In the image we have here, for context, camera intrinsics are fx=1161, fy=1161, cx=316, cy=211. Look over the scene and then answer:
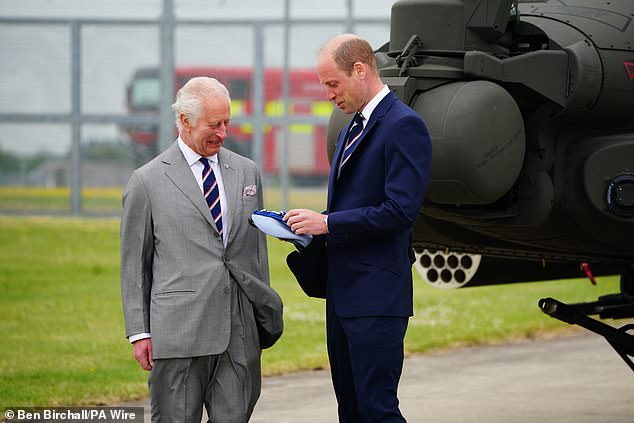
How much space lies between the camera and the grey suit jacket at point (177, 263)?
4195 mm

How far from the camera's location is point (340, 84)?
166 inches

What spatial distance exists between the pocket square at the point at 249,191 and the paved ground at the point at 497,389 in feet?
8.94

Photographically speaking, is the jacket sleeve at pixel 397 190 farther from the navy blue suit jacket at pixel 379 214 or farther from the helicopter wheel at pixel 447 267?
the helicopter wheel at pixel 447 267

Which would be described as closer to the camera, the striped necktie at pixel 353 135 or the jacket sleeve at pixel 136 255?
the jacket sleeve at pixel 136 255

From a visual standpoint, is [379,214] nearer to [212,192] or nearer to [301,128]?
[212,192]

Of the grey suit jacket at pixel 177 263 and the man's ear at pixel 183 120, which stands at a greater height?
the man's ear at pixel 183 120

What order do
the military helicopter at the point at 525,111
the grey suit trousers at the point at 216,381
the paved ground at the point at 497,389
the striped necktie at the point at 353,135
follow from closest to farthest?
1. the grey suit trousers at the point at 216,381
2. the striped necktie at the point at 353,135
3. the military helicopter at the point at 525,111
4. the paved ground at the point at 497,389

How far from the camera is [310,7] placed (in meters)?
17.1

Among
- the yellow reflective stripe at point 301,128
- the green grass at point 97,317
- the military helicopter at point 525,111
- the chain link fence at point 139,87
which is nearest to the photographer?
the military helicopter at point 525,111

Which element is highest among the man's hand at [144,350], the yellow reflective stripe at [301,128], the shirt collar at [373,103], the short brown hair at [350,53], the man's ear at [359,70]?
the short brown hair at [350,53]

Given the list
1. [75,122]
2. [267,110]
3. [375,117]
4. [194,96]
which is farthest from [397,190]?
[75,122]

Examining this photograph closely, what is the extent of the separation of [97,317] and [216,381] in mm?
6856

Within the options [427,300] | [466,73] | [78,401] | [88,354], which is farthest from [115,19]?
[466,73]

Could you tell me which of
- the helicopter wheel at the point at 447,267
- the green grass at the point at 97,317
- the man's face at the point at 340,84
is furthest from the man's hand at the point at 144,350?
the green grass at the point at 97,317
